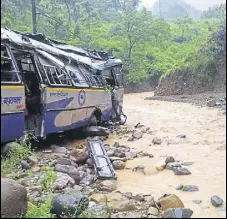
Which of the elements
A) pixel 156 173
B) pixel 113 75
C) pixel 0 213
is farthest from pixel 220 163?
pixel 113 75

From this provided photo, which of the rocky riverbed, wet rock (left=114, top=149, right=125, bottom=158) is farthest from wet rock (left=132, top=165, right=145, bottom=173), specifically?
wet rock (left=114, top=149, right=125, bottom=158)

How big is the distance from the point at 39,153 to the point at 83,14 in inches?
1689

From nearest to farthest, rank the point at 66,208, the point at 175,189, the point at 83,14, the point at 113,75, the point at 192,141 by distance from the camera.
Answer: the point at 66,208 < the point at 175,189 < the point at 192,141 < the point at 113,75 < the point at 83,14

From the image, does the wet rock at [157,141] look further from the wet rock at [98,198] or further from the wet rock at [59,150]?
the wet rock at [98,198]

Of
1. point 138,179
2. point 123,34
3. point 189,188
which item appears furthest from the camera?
point 123,34

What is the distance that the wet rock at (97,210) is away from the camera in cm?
487

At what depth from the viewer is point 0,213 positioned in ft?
13.6

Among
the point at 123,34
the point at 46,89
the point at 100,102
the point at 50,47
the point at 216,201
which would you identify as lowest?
the point at 216,201

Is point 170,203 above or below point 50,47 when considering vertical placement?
below

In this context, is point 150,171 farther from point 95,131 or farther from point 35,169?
point 95,131

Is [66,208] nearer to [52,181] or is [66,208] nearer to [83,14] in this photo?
[52,181]

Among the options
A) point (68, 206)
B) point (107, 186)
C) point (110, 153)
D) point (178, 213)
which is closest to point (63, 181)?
point (107, 186)

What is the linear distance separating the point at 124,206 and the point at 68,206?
3.28 ft

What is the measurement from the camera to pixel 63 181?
6301mm
